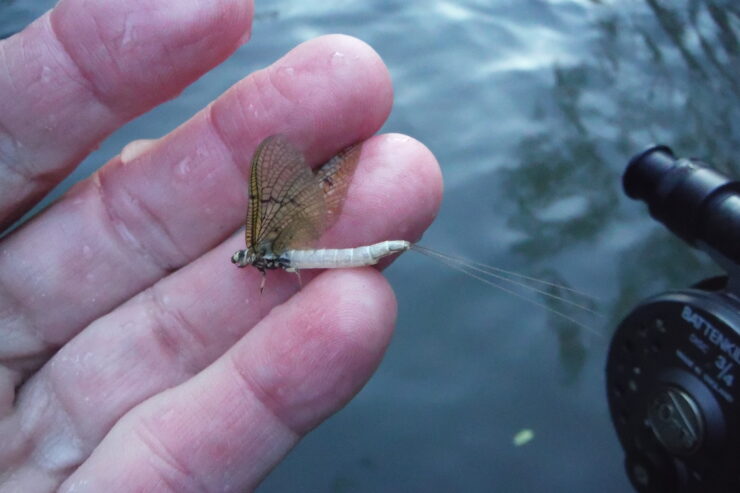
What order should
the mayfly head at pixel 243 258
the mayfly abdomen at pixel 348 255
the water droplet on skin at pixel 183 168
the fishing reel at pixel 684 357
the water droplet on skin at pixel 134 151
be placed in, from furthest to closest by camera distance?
the water droplet on skin at pixel 134 151, the water droplet on skin at pixel 183 168, the mayfly head at pixel 243 258, the mayfly abdomen at pixel 348 255, the fishing reel at pixel 684 357

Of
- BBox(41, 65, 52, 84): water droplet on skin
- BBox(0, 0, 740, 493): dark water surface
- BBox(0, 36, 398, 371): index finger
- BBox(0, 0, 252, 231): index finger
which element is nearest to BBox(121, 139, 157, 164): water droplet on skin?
BBox(0, 36, 398, 371): index finger

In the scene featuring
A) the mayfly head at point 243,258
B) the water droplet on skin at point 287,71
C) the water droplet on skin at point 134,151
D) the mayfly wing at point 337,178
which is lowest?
the mayfly head at point 243,258

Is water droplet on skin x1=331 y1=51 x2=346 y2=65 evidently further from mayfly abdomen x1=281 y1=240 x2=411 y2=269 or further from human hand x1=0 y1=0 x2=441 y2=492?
mayfly abdomen x1=281 y1=240 x2=411 y2=269

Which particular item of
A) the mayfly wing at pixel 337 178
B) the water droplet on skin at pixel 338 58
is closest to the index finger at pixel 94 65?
the water droplet on skin at pixel 338 58

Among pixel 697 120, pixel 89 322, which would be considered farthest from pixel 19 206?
pixel 697 120

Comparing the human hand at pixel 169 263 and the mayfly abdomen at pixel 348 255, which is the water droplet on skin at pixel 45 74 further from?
the mayfly abdomen at pixel 348 255

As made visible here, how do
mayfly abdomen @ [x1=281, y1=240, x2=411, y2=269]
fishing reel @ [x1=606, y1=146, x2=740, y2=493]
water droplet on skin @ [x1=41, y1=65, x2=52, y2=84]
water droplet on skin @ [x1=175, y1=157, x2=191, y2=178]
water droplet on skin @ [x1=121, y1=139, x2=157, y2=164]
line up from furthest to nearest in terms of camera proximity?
water droplet on skin @ [x1=121, y1=139, x2=157, y2=164], water droplet on skin @ [x1=175, y1=157, x2=191, y2=178], water droplet on skin @ [x1=41, y1=65, x2=52, y2=84], mayfly abdomen @ [x1=281, y1=240, x2=411, y2=269], fishing reel @ [x1=606, y1=146, x2=740, y2=493]

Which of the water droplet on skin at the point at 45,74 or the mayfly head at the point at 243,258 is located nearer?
the water droplet on skin at the point at 45,74

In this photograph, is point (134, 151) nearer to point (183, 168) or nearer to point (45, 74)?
point (183, 168)
